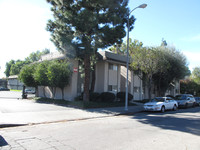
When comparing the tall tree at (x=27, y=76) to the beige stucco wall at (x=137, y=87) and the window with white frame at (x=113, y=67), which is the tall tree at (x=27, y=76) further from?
the beige stucco wall at (x=137, y=87)

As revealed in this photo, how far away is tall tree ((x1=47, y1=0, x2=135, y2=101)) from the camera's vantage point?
15617 mm

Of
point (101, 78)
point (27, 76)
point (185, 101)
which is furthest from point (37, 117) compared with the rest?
point (185, 101)

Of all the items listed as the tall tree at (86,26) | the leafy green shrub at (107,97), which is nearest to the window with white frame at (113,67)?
the leafy green shrub at (107,97)

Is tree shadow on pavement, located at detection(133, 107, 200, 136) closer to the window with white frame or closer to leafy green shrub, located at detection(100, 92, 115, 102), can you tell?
leafy green shrub, located at detection(100, 92, 115, 102)

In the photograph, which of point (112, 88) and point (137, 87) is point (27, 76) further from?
point (137, 87)

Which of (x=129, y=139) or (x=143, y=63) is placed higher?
(x=143, y=63)

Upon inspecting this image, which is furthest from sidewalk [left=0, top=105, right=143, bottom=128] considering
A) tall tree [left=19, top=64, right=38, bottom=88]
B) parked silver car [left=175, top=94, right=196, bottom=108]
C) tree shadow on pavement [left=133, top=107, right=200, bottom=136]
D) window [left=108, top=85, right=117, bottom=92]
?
tall tree [left=19, top=64, right=38, bottom=88]

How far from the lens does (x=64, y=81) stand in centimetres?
1919

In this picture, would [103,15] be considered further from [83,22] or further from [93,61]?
[93,61]

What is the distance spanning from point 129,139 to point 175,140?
169 centimetres

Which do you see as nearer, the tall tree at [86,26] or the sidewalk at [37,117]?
the sidewalk at [37,117]

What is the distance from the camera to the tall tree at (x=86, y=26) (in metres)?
15.6

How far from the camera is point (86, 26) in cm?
1496

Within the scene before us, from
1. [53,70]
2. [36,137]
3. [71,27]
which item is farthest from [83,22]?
[36,137]
